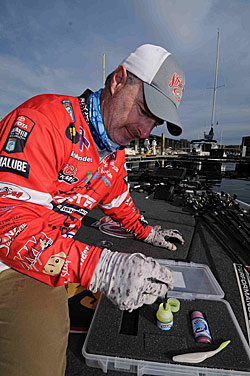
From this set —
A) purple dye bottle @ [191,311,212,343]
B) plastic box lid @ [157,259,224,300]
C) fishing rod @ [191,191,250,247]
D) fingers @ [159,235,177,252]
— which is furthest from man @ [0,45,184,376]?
fishing rod @ [191,191,250,247]

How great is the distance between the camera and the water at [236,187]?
26.9 feet

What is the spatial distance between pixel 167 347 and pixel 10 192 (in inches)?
44.6

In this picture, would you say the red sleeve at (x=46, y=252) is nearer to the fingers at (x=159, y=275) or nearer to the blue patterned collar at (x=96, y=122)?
the fingers at (x=159, y=275)

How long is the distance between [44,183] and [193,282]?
4.59ft

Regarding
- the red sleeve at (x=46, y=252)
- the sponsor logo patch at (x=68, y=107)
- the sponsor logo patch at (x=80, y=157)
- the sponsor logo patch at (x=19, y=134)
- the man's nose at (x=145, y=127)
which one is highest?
the sponsor logo patch at (x=68, y=107)

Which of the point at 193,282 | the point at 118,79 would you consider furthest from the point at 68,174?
the point at 193,282

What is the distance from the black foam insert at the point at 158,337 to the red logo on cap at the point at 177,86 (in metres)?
1.39

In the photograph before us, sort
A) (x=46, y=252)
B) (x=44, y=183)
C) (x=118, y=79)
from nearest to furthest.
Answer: (x=46, y=252) → (x=44, y=183) → (x=118, y=79)

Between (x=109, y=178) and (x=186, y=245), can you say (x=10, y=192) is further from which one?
(x=186, y=245)

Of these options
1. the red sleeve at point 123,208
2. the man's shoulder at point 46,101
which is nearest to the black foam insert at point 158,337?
the red sleeve at point 123,208

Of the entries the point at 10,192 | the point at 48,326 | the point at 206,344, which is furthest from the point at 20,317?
the point at 206,344

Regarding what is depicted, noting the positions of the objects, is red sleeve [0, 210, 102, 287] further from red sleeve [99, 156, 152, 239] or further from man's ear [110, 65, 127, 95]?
red sleeve [99, 156, 152, 239]

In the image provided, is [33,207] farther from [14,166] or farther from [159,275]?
[159,275]

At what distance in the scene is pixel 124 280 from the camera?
0.93 metres
